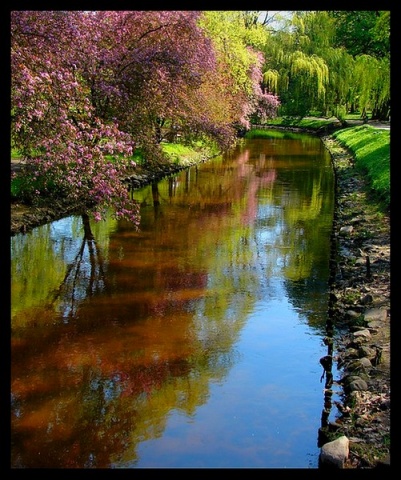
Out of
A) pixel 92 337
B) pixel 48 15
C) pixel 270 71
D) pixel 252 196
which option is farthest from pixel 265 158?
pixel 92 337

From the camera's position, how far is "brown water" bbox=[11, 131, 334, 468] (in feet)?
21.1

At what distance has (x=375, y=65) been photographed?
29.7m

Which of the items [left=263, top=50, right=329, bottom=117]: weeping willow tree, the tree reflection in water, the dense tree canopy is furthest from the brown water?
[left=263, top=50, right=329, bottom=117]: weeping willow tree

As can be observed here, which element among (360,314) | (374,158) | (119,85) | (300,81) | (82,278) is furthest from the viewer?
(300,81)

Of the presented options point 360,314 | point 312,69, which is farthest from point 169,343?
point 312,69

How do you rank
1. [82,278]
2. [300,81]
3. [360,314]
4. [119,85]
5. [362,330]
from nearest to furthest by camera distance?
1. [362,330]
2. [360,314]
3. [82,278]
4. [119,85]
5. [300,81]

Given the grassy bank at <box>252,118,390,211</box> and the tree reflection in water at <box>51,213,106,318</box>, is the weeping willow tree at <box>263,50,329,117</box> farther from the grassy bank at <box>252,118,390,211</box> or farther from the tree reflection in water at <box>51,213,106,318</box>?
the tree reflection in water at <box>51,213,106,318</box>

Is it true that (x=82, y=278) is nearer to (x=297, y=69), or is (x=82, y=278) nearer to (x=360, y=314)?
(x=360, y=314)

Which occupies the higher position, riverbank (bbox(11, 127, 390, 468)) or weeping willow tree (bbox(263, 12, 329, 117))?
weeping willow tree (bbox(263, 12, 329, 117))

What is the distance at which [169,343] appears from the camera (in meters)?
8.97

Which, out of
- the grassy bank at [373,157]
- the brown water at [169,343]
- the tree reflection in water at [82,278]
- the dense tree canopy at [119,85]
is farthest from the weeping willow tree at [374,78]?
the tree reflection in water at [82,278]

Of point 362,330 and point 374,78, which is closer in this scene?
point 362,330

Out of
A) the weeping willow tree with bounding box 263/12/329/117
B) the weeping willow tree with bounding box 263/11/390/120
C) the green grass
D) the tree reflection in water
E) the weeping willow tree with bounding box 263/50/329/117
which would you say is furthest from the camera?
the weeping willow tree with bounding box 263/12/329/117

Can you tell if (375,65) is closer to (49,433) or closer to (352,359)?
(352,359)
